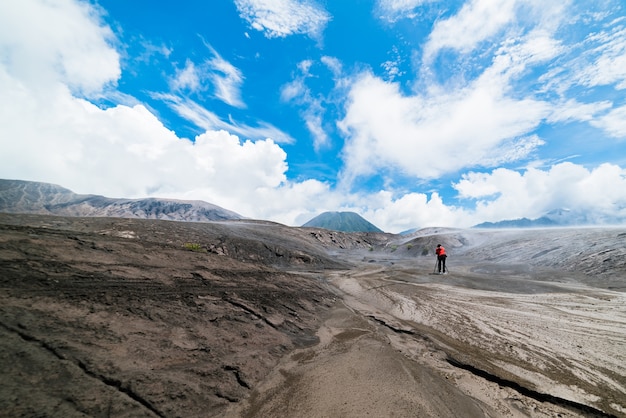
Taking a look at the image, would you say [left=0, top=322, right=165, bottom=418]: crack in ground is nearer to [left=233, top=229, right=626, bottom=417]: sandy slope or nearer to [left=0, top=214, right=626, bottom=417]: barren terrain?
[left=0, top=214, right=626, bottom=417]: barren terrain

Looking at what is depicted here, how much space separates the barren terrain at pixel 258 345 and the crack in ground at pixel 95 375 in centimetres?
2

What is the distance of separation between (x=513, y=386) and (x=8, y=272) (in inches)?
379

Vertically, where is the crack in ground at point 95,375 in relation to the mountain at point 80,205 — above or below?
below

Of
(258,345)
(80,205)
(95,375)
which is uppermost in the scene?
(80,205)

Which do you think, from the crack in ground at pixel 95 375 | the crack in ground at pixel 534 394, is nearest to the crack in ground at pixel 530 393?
the crack in ground at pixel 534 394

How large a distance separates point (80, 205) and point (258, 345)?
6212 inches

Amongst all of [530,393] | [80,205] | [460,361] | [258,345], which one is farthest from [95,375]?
[80,205]

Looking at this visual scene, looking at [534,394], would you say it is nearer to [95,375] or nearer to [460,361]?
[460,361]

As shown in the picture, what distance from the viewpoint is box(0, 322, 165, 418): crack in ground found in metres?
2.97

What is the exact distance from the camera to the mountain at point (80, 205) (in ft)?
350

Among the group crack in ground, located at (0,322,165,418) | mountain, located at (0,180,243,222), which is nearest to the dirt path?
crack in ground, located at (0,322,165,418)

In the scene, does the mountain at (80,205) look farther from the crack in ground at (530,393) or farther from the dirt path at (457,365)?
the crack in ground at (530,393)

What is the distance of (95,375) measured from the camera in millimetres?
3127

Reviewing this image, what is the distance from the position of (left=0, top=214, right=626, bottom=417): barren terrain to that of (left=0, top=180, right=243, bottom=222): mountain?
429ft
